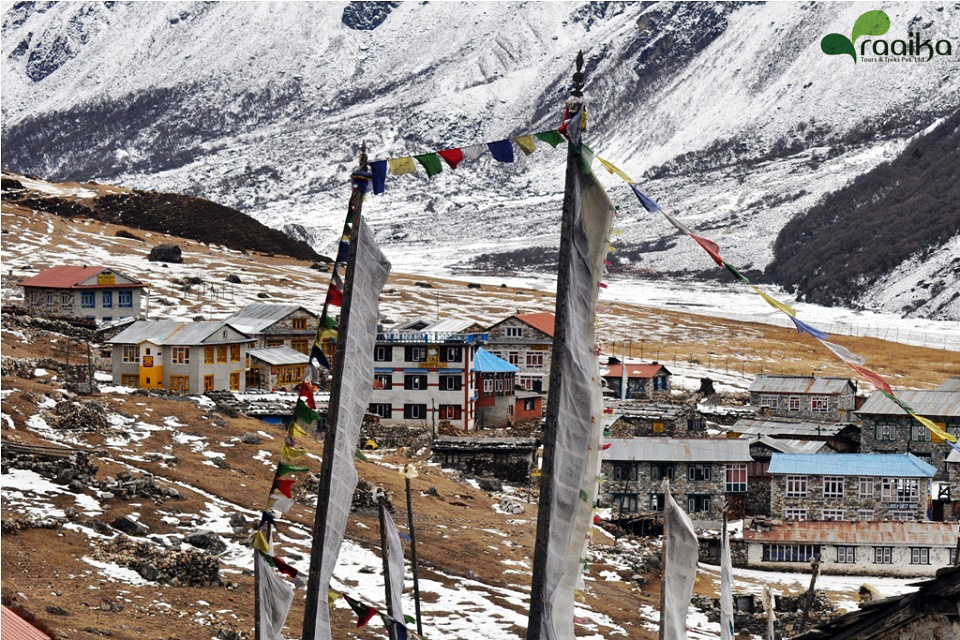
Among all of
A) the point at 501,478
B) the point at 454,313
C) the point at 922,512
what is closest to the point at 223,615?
the point at 501,478

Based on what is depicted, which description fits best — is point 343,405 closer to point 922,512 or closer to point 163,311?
point 922,512

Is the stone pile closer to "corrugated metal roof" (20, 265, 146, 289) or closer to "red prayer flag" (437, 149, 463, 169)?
"red prayer flag" (437, 149, 463, 169)

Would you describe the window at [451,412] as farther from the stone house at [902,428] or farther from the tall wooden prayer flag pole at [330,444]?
the tall wooden prayer flag pole at [330,444]

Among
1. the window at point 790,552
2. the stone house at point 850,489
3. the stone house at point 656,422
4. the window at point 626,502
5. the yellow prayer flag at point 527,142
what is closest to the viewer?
the yellow prayer flag at point 527,142

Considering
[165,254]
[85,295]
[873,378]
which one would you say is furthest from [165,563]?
[165,254]

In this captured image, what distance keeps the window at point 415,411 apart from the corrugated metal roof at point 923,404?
2360cm

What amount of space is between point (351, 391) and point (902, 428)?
64.5 metres

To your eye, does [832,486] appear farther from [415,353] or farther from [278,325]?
[278,325]

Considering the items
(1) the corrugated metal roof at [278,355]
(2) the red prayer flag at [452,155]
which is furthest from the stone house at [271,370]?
(2) the red prayer flag at [452,155]

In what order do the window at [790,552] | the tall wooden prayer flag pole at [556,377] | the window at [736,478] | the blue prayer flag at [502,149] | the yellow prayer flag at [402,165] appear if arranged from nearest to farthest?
1. the tall wooden prayer flag pole at [556,377]
2. the blue prayer flag at [502,149]
3. the yellow prayer flag at [402,165]
4. the window at [790,552]
5. the window at [736,478]

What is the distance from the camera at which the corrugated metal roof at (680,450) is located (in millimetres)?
68500

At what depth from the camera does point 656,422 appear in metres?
79.8

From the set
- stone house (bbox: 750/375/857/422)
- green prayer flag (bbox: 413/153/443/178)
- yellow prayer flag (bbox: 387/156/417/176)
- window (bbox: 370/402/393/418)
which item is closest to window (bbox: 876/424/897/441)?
stone house (bbox: 750/375/857/422)

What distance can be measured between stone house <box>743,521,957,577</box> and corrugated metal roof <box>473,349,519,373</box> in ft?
88.2
